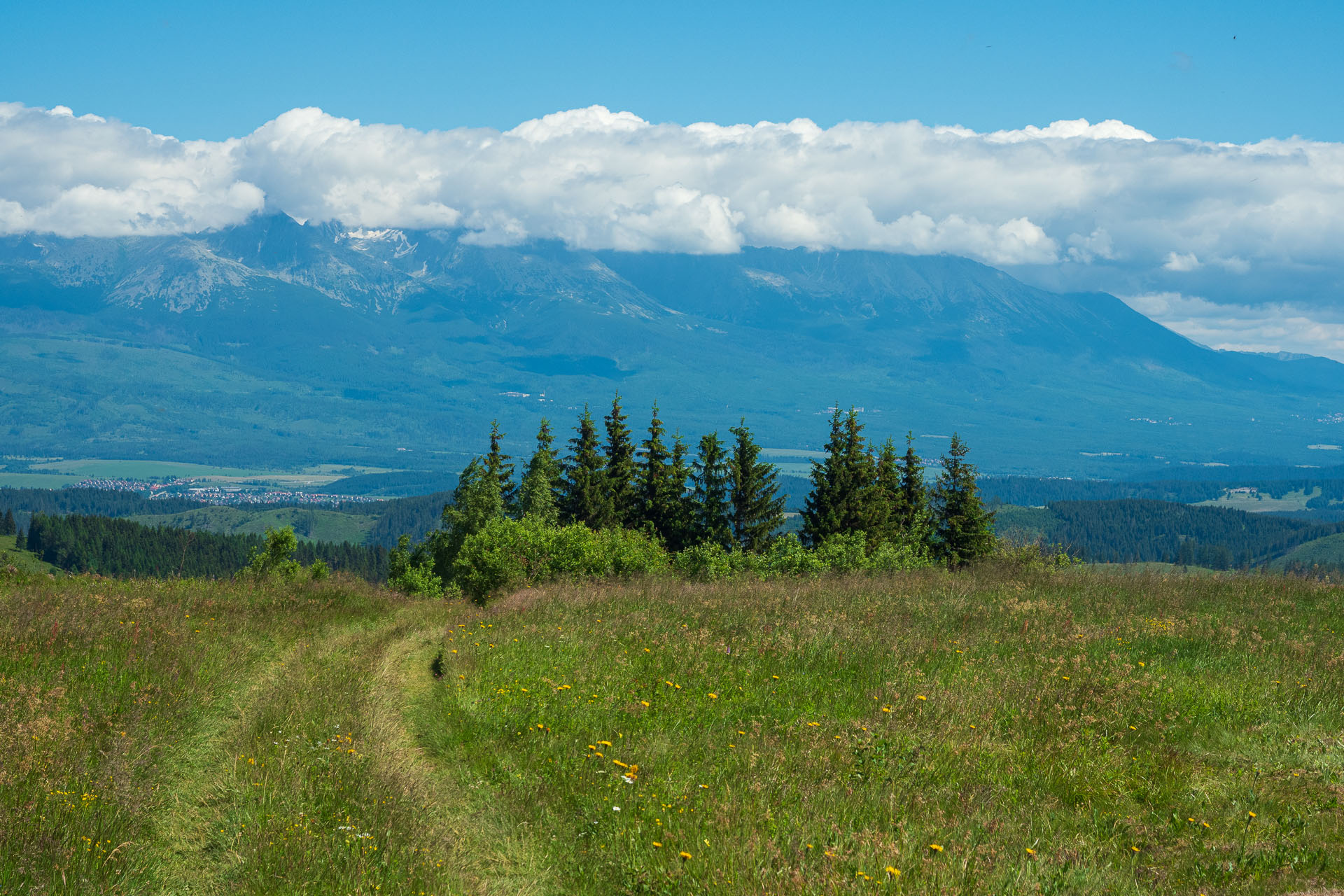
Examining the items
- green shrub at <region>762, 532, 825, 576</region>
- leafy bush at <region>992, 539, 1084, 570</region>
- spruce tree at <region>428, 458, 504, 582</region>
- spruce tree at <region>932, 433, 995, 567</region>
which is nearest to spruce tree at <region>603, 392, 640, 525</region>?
spruce tree at <region>428, 458, 504, 582</region>

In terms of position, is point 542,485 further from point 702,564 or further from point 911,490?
point 702,564

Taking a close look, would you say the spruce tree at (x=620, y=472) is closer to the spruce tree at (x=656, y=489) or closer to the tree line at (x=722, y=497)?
the tree line at (x=722, y=497)

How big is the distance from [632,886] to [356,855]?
6.80 feet

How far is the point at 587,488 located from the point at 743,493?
399 inches

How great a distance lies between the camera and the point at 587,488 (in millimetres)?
58062

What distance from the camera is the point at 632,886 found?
6.63m

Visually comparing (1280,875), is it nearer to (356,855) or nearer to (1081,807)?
(1081,807)

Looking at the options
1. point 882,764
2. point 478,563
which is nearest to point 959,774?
point 882,764

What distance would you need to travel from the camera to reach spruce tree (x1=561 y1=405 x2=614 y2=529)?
5766cm

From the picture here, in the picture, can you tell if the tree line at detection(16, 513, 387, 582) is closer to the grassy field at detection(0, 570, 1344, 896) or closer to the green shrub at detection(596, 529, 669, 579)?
the green shrub at detection(596, 529, 669, 579)

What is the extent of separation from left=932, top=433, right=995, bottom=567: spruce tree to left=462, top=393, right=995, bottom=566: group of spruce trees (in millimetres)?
64

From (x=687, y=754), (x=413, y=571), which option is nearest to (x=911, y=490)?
(x=413, y=571)

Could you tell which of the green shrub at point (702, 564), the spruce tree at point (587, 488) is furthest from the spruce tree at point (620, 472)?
the green shrub at point (702, 564)

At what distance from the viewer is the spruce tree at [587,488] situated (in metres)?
57.7
